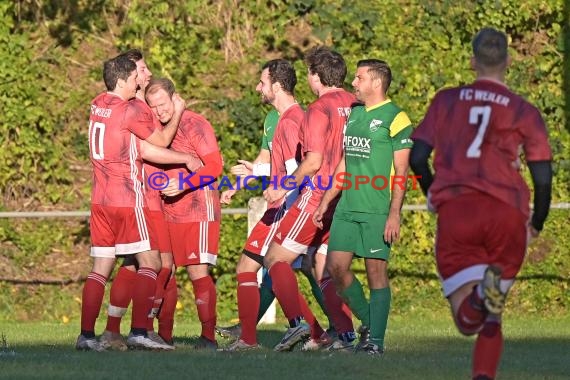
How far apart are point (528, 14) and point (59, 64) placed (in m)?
5.71

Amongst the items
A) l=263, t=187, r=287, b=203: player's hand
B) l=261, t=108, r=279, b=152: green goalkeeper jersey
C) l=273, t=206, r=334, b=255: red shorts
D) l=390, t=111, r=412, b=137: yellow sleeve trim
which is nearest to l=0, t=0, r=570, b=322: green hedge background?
l=261, t=108, r=279, b=152: green goalkeeper jersey

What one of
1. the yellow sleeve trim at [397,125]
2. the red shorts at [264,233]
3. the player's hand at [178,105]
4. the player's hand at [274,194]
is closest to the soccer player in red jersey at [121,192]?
the player's hand at [178,105]

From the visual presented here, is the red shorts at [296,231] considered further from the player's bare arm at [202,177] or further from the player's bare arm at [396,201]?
the player's bare arm at [396,201]

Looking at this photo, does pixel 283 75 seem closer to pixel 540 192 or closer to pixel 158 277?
pixel 158 277

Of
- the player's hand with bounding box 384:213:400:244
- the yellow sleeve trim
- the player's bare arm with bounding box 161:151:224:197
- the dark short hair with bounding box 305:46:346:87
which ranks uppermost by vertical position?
the dark short hair with bounding box 305:46:346:87

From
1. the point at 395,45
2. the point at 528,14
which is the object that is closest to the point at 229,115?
the point at 395,45

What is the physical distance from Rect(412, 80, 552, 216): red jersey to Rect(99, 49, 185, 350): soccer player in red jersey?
3.72 meters

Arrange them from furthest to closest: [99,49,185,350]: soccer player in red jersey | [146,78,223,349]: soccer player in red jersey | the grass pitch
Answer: [146,78,223,349]: soccer player in red jersey < [99,49,185,350]: soccer player in red jersey < the grass pitch

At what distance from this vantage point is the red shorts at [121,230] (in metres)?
10.4

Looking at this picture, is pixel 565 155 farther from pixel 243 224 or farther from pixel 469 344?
pixel 469 344

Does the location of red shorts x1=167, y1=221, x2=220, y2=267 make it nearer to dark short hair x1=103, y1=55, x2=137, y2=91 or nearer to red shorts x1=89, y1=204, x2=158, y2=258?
red shorts x1=89, y1=204, x2=158, y2=258

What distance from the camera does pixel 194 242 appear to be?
36.1 feet

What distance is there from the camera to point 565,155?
51.7 ft

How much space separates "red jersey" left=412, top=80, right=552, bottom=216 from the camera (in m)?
7.26
